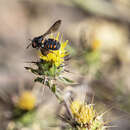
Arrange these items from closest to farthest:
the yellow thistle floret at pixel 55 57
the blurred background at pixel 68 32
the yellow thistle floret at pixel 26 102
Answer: the yellow thistle floret at pixel 55 57
the yellow thistle floret at pixel 26 102
the blurred background at pixel 68 32

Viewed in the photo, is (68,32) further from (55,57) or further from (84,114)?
(84,114)

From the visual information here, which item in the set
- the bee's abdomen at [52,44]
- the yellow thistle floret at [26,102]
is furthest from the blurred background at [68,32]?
the bee's abdomen at [52,44]

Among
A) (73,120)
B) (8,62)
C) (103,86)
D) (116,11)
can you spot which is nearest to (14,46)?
(8,62)

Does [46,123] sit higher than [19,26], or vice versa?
[19,26]


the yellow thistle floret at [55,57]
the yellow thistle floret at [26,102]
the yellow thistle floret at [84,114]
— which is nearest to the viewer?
the yellow thistle floret at [84,114]

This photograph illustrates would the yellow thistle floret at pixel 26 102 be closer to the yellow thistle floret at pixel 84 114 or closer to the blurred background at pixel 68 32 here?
the blurred background at pixel 68 32

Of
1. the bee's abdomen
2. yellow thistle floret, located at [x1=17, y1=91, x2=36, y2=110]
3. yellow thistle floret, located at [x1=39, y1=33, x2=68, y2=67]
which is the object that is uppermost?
the bee's abdomen

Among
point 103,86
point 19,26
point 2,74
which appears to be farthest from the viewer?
point 19,26

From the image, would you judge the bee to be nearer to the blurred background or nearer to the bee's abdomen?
the bee's abdomen

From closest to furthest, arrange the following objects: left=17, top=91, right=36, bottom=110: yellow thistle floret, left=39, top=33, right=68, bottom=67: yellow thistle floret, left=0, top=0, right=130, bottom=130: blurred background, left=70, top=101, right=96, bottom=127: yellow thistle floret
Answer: left=70, top=101, right=96, bottom=127: yellow thistle floret → left=39, top=33, right=68, bottom=67: yellow thistle floret → left=17, top=91, right=36, bottom=110: yellow thistle floret → left=0, top=0, right=130, bottom=130: blurred background

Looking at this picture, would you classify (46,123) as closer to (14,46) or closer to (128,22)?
(14,46)

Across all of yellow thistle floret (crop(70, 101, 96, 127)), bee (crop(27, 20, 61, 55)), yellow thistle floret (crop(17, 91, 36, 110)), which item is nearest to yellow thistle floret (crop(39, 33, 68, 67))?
bee (crop(27, 20, 61, 55))
